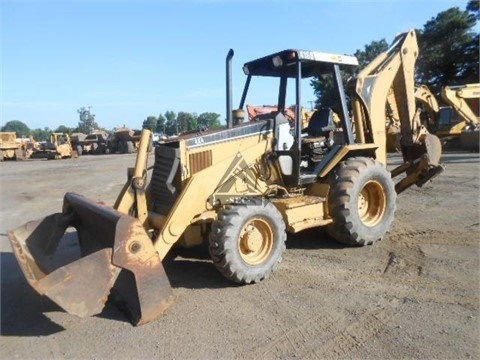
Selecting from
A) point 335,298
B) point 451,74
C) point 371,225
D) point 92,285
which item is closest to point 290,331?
point 335,298

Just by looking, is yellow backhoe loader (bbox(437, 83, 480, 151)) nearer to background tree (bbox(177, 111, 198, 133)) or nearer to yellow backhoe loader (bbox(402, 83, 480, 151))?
yellow backhoe loader (bbox(402, 83, 480, 151))

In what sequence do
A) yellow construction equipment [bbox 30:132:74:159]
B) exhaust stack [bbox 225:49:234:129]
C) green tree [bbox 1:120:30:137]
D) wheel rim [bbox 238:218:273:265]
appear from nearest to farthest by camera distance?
wheel rim [bbox 238:218:273:265]
exhaust stack [bbox 225:49:234:129]
yellow construction equipment [bbox 30:132:74:159]
green tree [bbox 1:120:30:137]

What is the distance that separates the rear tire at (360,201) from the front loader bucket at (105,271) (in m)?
2.59

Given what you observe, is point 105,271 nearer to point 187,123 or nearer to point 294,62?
point 294,62

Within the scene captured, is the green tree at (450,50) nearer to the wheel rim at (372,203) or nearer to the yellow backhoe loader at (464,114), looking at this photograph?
the yellow backhoe loader at (464,114)

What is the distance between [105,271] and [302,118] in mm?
3477

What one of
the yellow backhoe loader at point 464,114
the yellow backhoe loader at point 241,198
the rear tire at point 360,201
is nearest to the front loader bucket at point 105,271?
the yellow backhoe loader at point 241,198

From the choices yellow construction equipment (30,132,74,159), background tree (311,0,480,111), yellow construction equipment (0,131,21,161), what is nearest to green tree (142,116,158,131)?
yellow construction equipment (30,132,74,159)

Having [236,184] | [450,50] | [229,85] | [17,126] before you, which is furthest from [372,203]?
[17,126]

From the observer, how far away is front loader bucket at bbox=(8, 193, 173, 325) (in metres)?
3.70

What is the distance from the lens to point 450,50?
35656 mm

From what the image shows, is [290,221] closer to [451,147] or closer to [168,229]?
[168,229]

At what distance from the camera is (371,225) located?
6.16 metres

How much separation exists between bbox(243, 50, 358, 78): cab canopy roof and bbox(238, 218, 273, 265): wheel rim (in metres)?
2.10
